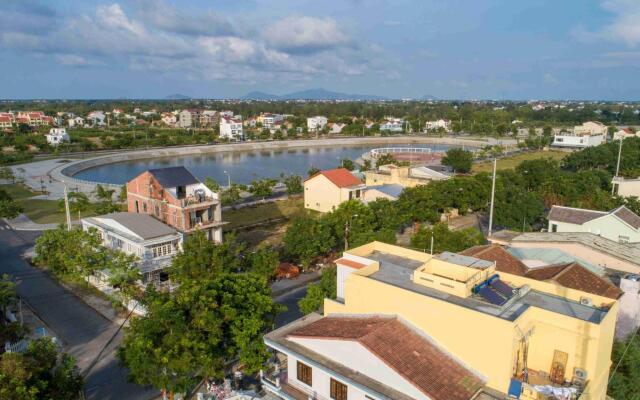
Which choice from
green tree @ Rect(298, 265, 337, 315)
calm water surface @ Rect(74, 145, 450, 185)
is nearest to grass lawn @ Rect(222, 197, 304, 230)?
green tree @ Rect(298, 265, 337, 315)

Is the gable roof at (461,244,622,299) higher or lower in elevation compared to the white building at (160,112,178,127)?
lower

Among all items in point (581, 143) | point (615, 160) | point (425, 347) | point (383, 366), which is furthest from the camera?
point (581, 143)

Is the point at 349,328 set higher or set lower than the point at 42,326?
higher

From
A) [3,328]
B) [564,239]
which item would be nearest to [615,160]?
[564,239]

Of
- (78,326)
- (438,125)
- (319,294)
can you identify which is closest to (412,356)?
(319,294)

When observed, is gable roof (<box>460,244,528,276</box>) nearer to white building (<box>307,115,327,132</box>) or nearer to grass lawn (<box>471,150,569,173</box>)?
grass lawn (<box>471,150,569,173</box>)

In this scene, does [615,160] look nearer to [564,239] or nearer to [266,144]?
[564,239]
